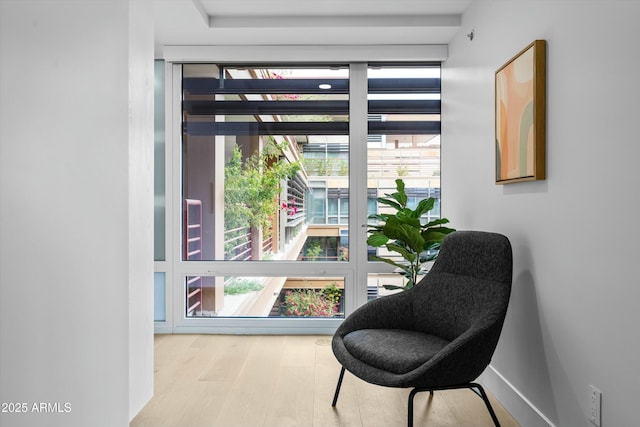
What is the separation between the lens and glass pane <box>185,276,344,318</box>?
390 cm

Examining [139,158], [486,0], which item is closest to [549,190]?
[486,0]

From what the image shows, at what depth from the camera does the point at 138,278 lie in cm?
221

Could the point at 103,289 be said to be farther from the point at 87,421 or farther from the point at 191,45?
the point at 191,45

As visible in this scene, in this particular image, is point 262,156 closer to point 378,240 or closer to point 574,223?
point 378,240

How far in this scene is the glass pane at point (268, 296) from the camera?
3.90 m

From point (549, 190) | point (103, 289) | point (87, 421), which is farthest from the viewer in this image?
point (549, 190)

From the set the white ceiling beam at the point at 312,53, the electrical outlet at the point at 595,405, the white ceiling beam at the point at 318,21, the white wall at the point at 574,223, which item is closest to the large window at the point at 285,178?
the white ceiling beam at the point at 312,53

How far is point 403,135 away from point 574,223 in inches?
87.3

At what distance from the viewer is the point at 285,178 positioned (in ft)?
12.8

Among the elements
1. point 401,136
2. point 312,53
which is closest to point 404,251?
point 401,136

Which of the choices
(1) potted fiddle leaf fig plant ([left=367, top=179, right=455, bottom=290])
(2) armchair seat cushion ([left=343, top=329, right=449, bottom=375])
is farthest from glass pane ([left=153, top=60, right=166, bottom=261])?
(2) armchair seat cushion ([left=343, top=329, right=449, bottom=375])

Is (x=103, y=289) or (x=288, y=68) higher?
(x=288, y=68)

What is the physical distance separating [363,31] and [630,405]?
2.88 meters

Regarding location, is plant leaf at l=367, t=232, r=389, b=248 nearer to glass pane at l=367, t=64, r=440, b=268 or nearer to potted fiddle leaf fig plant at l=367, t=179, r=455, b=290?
potted fiddle leaf fig plant at l=367, t=179, r=455, b=290
